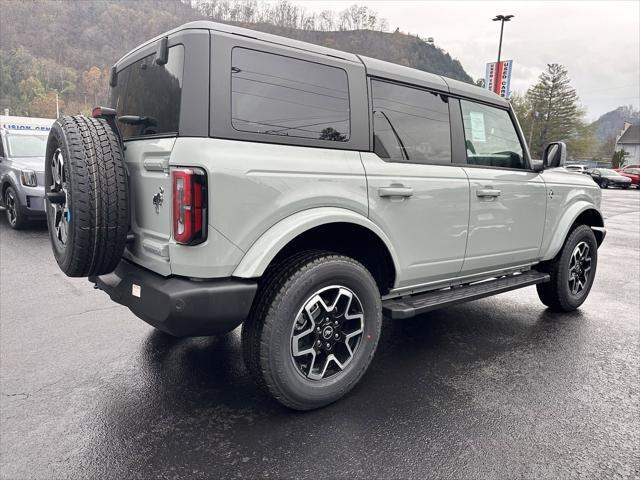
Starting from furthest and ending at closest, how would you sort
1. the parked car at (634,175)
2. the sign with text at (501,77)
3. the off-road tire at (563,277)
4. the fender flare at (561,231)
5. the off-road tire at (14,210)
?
the parked car at (634,175) → the sign with text at (501,77) → the off-road tire at (14,210) → the off-road tire at (563,277) → the fender flare at (561,231)

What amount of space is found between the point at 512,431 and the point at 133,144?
271 centimetres

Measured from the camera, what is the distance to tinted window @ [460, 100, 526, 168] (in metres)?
3.60

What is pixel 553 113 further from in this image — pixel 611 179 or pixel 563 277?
pixel 563 277

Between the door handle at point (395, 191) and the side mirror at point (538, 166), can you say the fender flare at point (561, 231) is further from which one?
the door handle at point (395, 191)

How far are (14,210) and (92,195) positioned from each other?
7425mm

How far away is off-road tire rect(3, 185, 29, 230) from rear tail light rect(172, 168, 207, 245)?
733 centimetres

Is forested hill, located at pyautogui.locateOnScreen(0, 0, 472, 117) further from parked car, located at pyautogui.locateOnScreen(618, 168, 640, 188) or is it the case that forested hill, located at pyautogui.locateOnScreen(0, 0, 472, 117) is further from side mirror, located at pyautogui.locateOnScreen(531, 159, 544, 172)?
side mirror, located at pyautogui.locateOnScreen(531, 159, 544, 172)

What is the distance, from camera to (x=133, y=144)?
8.71 feet

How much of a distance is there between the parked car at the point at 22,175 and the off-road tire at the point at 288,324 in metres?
7.09


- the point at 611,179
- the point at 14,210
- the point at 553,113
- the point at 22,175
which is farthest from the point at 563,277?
the point at 553,113

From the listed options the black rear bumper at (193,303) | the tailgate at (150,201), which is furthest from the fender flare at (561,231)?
the tailgate at (150,201)

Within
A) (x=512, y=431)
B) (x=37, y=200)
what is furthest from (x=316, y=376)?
(x=37, y=200)

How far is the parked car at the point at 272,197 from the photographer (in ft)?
7.43

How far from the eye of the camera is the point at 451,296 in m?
3.40
